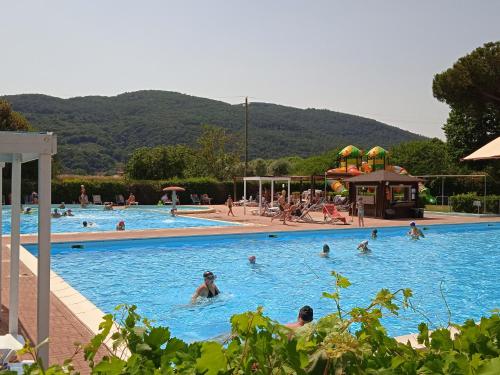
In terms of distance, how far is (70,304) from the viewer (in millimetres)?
7234

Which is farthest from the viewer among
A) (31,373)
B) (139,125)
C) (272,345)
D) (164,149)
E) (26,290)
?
(139,125)

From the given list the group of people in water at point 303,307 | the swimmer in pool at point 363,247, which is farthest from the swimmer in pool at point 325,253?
the swimmer in pool at point 363,247

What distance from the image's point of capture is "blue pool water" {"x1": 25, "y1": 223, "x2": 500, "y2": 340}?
29.1ft

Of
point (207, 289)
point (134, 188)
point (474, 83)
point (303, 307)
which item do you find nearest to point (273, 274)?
point (207, 289)

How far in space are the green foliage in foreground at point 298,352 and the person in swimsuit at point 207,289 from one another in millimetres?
7437

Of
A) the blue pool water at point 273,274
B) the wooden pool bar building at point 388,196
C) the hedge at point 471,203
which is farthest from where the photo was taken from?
the hedge at point 471,203

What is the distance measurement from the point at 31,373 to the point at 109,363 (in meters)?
0.21

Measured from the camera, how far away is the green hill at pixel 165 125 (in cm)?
8353

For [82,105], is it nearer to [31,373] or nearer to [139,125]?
[139,125]

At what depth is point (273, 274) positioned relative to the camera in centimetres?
1179

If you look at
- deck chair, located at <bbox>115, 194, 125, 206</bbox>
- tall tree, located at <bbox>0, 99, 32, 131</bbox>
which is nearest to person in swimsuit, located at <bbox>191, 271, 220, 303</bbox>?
deck chair, located at <bbox>115, 194, 125, 206</bbox>

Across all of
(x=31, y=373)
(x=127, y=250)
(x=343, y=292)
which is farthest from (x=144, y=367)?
(x=127, y=250)

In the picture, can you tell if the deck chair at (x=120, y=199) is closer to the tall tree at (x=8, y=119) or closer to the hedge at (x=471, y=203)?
the tall tree at (x=8, y=119)

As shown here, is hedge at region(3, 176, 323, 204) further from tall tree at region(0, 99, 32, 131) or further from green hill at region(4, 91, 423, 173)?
green hill at region(4, 91, 423, 173)
